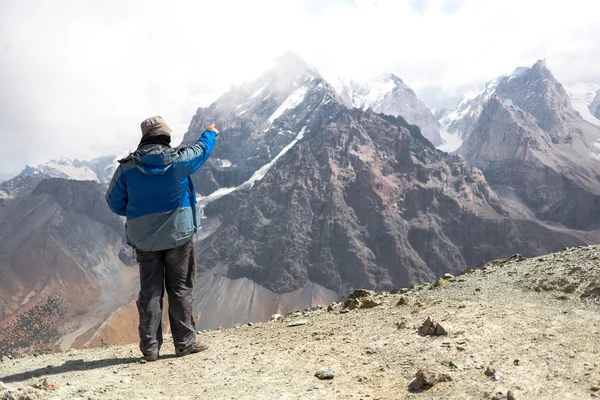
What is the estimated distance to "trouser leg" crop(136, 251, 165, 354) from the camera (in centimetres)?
750

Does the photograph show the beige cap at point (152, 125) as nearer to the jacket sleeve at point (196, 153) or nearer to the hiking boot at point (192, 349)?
the jacket sleeve at point (196, 153)

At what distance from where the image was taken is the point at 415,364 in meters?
6.35

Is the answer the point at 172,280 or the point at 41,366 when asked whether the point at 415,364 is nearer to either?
the point at 172,280

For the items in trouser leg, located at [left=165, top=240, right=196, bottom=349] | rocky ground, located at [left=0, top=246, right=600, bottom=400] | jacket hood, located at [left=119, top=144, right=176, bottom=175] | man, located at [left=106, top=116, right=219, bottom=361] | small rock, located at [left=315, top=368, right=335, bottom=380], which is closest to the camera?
rocky ground, located at [left=0, top=246, right=600, bottom=400]

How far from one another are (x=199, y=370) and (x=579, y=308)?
639 cm

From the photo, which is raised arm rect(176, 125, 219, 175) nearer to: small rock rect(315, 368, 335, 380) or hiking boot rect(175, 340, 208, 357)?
hiking boot rect(175, 340, 208, 357)

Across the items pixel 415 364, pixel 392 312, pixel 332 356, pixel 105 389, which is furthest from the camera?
pixel 392 312

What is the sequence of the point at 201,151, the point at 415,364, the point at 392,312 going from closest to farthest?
1. the point at 415,364
2. the point at 201,151
3. the point at 392,312

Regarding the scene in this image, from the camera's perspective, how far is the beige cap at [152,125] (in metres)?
7.55

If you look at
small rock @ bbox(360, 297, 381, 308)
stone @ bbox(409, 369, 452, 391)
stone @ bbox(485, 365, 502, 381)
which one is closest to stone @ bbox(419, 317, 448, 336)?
stone @ bbox(485, 365, 502, 381)

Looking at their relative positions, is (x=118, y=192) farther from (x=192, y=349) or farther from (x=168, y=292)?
(x=192, y=349)

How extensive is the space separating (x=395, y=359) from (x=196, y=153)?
14.7 ft

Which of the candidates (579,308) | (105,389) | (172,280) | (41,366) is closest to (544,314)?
(579,308)

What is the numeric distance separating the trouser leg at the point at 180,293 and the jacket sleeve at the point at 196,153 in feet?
4.36
